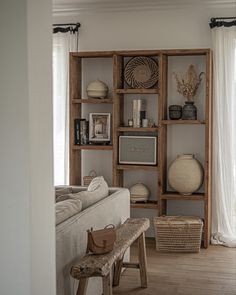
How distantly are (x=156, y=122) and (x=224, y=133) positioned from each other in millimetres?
803

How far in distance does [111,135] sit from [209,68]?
136 cm

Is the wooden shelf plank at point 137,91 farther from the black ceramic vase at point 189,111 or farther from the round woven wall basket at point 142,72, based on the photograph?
the black ceramic vase at point 189,111

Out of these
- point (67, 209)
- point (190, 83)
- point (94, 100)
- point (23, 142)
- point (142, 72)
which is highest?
point (142, 72)

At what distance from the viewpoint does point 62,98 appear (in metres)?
6.14

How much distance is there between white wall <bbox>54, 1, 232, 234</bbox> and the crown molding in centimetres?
4

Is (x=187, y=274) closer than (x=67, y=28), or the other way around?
(x=187, y=274)

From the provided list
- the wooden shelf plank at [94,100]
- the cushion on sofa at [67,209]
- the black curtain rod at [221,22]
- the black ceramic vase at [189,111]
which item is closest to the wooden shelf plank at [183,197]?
the black ceramic vase at [189,111]

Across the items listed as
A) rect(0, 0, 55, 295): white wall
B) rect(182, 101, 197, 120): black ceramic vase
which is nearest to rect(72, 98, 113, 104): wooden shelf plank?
rect(182, 101, 197, 120): black ceramic vase

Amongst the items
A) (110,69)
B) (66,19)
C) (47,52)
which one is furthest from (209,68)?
(47,52)

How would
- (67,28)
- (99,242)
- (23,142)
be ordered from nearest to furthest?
(23,142) → (99,242) → (67,28)

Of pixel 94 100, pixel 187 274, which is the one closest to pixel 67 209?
pixel 187 274

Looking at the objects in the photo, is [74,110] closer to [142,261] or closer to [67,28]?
[67,28]

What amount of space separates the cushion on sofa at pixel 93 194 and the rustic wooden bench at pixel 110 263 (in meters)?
0.31

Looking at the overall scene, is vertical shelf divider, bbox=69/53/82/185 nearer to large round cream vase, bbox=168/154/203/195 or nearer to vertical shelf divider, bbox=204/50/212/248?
large round cream vase, bbox=168/154/203/195
